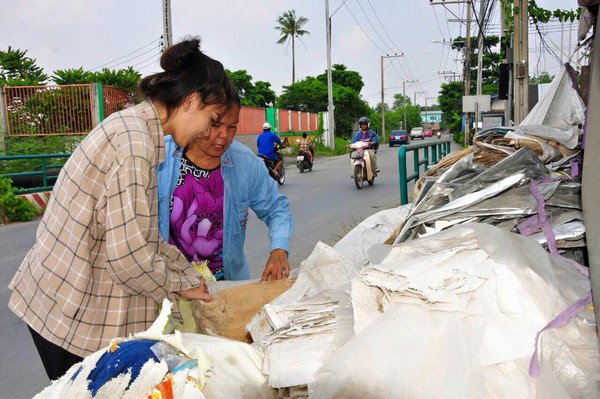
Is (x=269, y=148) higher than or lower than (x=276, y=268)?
higher

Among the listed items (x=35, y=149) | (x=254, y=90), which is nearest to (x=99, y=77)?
(x=35, y=149)

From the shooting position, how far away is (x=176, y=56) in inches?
72.0

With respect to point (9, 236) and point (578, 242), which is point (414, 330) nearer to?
point (578, 242)

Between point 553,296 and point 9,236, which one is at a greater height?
point 553,296

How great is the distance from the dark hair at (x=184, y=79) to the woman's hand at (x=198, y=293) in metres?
0.54

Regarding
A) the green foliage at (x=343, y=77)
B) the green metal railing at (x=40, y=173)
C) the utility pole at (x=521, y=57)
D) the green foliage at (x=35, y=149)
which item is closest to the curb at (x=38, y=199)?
the green metal railing at (x=40, y=173)

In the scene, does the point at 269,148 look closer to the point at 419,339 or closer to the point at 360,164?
the point at 360,164

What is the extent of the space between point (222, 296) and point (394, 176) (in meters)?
14.0

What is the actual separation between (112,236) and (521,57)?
7.69 meters

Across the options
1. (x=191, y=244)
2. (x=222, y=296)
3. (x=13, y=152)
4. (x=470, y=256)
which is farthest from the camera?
(x=13, y=152)

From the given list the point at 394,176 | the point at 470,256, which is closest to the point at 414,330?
the point at 470,256

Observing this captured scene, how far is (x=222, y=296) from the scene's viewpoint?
1868mm

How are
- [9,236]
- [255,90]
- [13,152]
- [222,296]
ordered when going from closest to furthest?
[222,296] → [9,236] → [13,152] → [255,90]

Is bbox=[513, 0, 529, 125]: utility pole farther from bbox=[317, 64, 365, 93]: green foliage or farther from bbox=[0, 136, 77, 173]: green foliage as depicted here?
bbox=[317, 64, 365, 93]: green foliage
